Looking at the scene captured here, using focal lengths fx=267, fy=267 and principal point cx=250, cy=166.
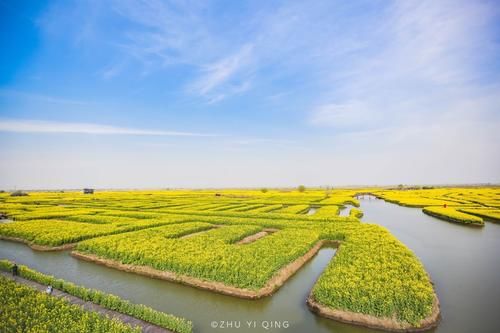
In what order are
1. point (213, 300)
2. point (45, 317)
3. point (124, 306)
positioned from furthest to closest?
point (213, 300) → point (124, 306) → point (45, 317)

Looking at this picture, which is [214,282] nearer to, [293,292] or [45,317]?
[293,292]

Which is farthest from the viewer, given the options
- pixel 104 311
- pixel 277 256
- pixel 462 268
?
pixel 462 268

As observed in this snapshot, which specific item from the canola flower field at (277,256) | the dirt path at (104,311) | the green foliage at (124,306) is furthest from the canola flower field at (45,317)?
the canola flower field at (277,256)

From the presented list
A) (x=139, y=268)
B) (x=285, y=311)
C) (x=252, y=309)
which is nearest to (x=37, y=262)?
(x=139, y=268)

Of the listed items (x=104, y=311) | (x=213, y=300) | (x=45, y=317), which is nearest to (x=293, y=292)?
(x=213, y=300)

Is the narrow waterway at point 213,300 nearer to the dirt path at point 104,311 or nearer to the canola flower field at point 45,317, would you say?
the dirt path at point 104,311

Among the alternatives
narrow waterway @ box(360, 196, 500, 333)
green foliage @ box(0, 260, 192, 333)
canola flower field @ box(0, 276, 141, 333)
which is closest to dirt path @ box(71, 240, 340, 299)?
green foliage @ box(0, 260, 192, 333)

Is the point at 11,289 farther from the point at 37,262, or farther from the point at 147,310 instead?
the point at 37,262
